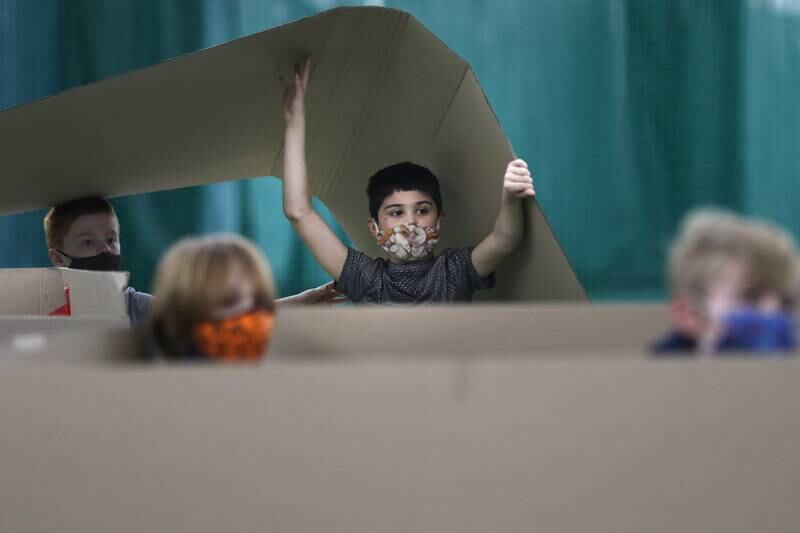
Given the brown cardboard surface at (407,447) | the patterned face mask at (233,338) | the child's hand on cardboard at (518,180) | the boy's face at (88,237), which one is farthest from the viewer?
the boy's face at (88,237)

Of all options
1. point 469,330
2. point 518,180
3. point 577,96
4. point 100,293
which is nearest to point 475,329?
point 469,330

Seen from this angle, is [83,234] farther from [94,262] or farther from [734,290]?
[734,290]

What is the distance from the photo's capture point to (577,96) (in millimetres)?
2164

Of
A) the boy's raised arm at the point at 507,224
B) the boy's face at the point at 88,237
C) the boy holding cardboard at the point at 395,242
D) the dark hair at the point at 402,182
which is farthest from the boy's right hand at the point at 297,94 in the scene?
the boy's face at the point at 88,237

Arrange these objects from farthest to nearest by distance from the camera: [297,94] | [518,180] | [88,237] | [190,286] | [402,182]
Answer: [88,237], [402,182], [297,94], [518,180], [190,286]

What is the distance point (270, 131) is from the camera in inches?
53.6

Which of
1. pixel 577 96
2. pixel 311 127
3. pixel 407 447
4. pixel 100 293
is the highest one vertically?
pixel 577 96

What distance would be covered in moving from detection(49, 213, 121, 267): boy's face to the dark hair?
18.0 inches

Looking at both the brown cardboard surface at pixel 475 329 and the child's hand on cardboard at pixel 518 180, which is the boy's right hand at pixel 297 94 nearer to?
the child's hand on cardboard at pixel 518 180

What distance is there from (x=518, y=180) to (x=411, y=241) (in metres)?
0.28

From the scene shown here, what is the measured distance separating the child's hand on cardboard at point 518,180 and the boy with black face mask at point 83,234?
685mm

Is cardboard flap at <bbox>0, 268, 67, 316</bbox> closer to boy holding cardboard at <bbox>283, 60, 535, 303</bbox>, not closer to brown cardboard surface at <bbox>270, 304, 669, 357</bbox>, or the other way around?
boy holding cardboard at <bbox>283, 60, 535, 303</bbox>

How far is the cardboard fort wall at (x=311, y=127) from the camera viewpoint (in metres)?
1.06

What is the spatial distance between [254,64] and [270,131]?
26cm
